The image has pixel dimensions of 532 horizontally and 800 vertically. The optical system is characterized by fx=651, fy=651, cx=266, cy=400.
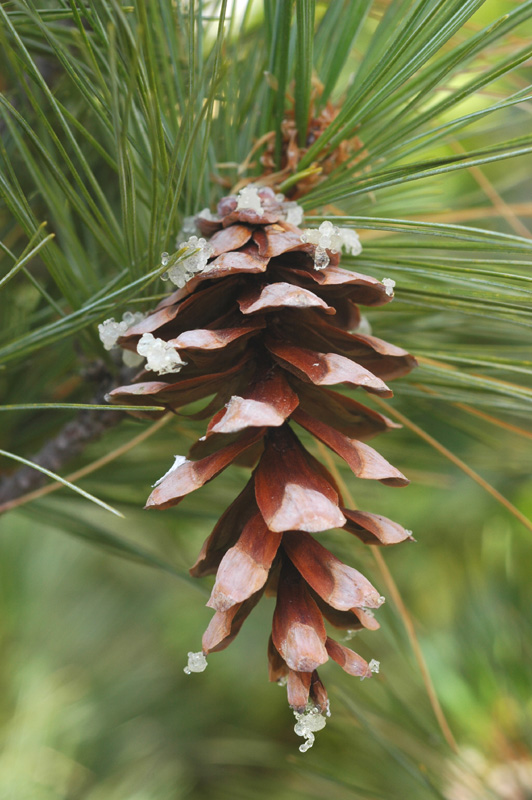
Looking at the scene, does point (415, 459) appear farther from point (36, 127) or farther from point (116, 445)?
point (36, 127)

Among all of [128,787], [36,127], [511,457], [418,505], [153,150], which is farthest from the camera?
[418,505]

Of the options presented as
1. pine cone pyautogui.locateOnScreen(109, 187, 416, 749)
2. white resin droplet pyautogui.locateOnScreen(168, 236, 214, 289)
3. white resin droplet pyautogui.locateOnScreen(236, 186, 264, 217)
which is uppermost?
white resin droplet pyautogui.locateOnScreen(236, 186, 264, 217)

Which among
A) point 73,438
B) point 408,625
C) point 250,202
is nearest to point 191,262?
point 250,202

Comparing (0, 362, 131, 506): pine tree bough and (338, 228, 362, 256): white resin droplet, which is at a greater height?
(338, 228, 362, 256): white resin droplet

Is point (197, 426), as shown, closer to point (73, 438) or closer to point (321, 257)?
point (73, 438)

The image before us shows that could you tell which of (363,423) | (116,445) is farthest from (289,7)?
(116,445)

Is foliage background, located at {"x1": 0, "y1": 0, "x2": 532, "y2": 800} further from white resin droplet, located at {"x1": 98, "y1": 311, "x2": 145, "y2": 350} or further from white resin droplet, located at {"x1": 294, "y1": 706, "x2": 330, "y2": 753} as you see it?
white resin droplet, located at {"x1": 294, "y1": 706, "x2": 330, "y2": 753}

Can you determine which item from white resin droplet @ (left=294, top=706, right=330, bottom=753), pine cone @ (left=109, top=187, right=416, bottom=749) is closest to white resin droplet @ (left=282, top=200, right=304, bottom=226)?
pine cone @ (left=109, top=187, right=416, bottom=749)
